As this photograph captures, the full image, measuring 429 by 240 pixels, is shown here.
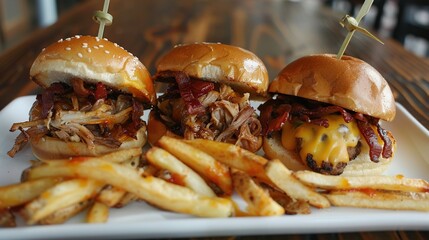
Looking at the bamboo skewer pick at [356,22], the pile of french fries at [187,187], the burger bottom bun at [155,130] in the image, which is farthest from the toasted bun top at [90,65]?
the bamboo skewer pick at [356,22]

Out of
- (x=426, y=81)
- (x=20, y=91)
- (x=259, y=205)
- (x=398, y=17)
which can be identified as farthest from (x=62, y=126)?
(x=398, y=17)

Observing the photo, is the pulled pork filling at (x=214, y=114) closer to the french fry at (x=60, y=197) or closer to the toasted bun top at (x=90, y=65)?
the toasted bun top at (x=90, y=65)

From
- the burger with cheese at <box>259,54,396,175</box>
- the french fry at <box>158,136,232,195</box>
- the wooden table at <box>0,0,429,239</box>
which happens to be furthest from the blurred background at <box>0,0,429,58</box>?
the french fry at <box>158,136,232,195</box>

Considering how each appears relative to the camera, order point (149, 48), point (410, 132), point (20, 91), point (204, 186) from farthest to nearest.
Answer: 1. point (149, 48)
2. point (20, 91)
3. point (410, 132)
4. point (204, 186)

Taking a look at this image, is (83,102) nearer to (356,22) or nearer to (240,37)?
(356,22)

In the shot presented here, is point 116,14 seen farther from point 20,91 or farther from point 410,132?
point 410,132

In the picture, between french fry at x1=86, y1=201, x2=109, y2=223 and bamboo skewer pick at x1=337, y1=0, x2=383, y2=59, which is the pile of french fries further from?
bamboo skewer pick at x1=337, y1=0, x2=383, y2=59
